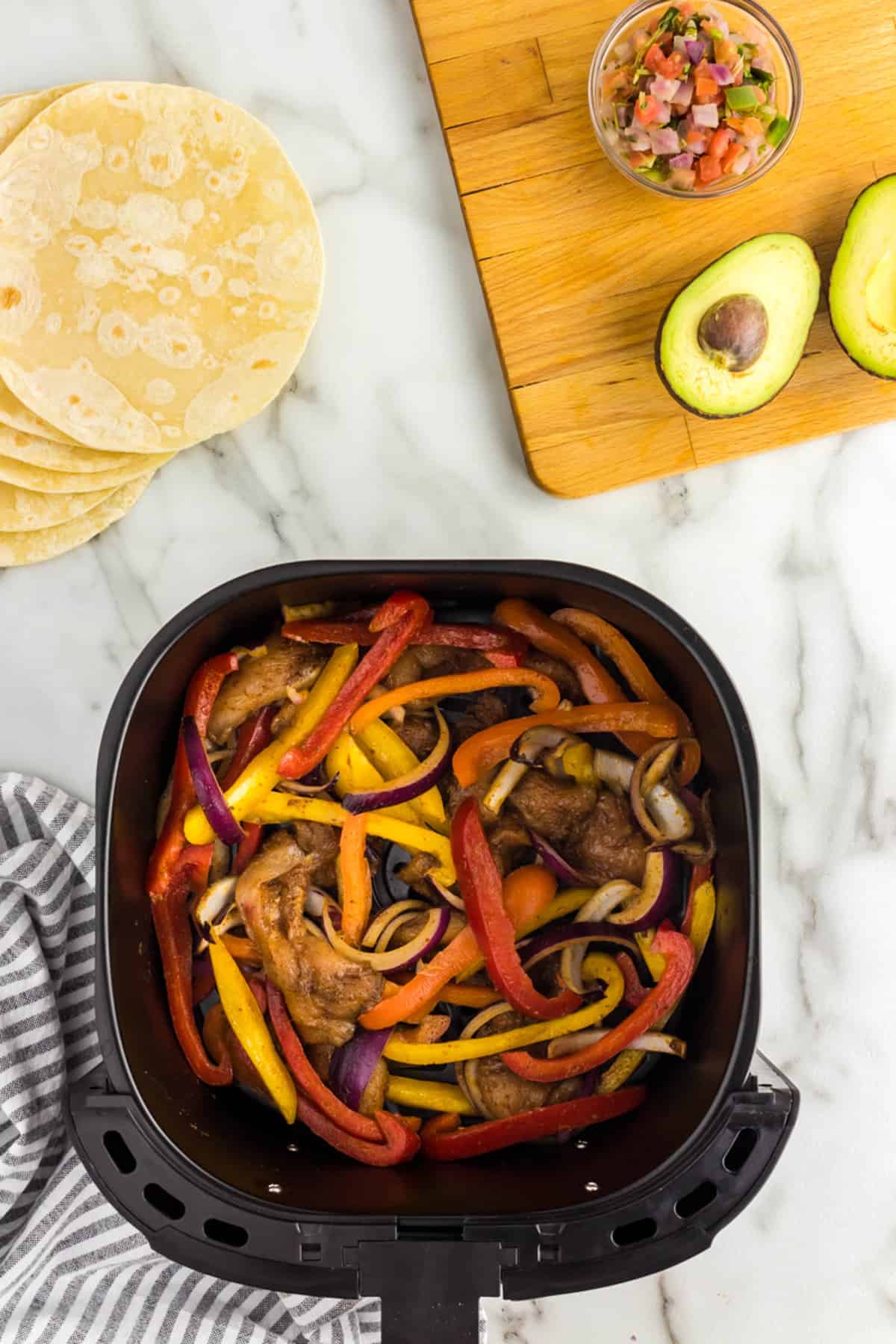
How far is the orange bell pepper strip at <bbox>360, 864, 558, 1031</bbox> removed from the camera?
1739 millimetres

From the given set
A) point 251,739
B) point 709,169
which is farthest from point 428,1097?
point 709,169

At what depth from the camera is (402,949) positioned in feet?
5.79

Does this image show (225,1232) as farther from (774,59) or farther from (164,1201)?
(774,59)

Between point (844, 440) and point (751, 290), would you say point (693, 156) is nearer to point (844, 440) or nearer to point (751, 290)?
point (751, 290)

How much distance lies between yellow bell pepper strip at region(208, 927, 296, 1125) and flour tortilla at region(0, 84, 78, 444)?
88 cm

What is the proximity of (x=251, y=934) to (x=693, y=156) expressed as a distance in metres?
1.47

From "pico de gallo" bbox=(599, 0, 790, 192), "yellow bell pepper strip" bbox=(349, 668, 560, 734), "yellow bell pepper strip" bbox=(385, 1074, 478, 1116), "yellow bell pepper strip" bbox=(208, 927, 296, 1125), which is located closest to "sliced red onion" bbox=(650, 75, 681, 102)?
"pico de gallo" bbox=(599, 0, 790, 192)

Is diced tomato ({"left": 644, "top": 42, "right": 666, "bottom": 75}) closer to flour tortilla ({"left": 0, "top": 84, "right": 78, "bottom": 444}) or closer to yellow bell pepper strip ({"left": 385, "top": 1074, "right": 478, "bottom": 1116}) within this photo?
→ flour tortilla ({"left": 0, "top": 84, "right": 78, "bottom": 444})

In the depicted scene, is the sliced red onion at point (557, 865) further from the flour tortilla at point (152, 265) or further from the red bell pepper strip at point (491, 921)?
the flour tortilla at point (152, 265)

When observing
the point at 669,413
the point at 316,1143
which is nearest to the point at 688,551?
the point at 669,413

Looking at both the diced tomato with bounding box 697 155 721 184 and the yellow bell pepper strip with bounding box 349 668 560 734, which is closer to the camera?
the yellow bell pepper strip with bounding box 349 668 560 734

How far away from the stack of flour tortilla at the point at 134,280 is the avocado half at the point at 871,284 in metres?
0.89

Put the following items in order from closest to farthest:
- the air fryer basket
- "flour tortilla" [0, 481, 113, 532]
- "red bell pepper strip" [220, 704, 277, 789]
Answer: the air fryer basket < "red bell pepper strip" [220, 704, 277, 789] < "flour tortilla" [0, 481, 113, 532]

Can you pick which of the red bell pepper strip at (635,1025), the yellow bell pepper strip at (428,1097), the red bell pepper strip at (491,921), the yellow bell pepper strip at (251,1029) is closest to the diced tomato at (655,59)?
the red bell pepper strip at (491,921)
